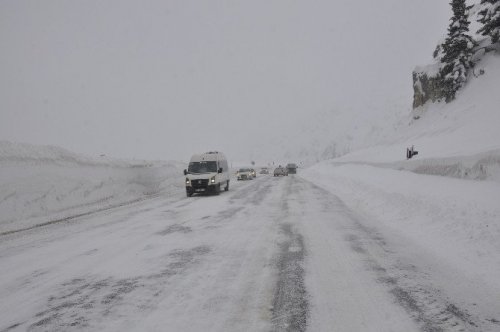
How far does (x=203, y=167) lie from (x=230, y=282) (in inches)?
671

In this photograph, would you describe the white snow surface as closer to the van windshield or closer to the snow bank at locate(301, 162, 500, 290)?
the snow bank at locate(301, 162, 500, 290)

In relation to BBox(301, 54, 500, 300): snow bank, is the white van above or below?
above

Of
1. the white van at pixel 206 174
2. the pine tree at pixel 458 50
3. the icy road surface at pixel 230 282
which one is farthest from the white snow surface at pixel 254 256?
the pine tree at pixel 458 50

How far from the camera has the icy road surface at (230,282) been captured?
12.7 feet

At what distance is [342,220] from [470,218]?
373 centimetres

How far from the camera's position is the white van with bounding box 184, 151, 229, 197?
20406 mm

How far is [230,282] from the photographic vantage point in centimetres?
510

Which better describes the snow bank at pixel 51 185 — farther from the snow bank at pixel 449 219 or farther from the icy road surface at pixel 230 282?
the snow bank at pixel 449 219

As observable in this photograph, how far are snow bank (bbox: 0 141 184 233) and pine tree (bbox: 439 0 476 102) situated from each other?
3380 cm

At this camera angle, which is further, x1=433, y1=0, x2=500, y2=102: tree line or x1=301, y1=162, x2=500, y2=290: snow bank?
x1=433, y1=0, x2=500, y2=102: tree line

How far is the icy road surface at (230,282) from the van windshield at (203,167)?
1220cm

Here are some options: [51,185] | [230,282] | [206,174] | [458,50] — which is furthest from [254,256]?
[458,50]

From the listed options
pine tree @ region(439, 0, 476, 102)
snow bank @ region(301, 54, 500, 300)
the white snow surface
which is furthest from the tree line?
the white snow surface

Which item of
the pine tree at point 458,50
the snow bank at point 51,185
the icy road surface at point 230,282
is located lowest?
the icy road surface at point 230,282
